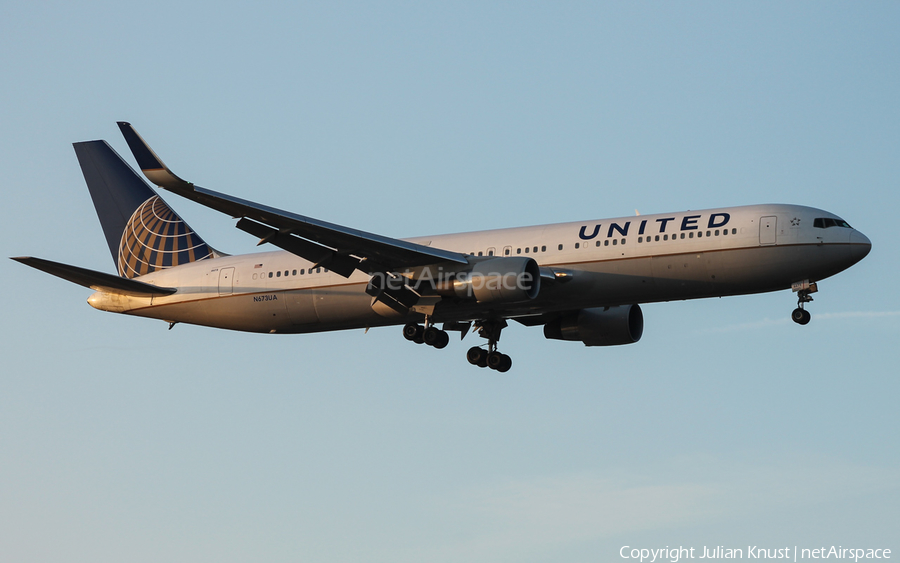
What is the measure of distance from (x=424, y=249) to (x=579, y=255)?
513 centimetres

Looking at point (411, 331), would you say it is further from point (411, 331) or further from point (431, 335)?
point (431, 335)

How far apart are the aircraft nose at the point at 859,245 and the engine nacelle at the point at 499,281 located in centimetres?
993

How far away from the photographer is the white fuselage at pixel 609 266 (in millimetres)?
36250

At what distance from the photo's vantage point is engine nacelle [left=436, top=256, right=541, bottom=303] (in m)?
36.6

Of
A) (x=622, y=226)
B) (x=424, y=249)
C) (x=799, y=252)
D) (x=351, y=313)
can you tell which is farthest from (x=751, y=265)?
(x=351, y=313)

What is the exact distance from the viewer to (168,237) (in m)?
46.6

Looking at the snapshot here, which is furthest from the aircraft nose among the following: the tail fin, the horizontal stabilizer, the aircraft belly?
the horizontal stabilizer

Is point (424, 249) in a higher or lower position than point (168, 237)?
lower

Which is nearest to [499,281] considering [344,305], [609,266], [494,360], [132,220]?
[609,266]

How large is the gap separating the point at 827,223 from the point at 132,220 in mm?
27730

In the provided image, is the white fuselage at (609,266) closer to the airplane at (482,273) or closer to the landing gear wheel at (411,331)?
the airplane at (482,273)

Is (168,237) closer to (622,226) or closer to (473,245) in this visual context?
(473,245)

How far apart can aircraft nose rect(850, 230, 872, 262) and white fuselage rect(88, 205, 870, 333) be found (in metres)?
0.03

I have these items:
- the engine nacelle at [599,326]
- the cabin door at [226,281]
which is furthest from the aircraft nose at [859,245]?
the cabin door at [226,281]
